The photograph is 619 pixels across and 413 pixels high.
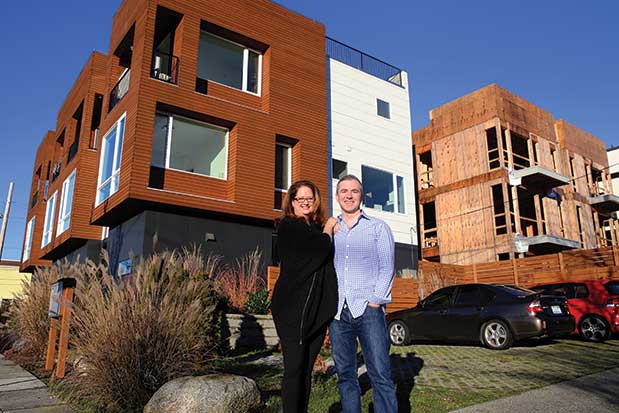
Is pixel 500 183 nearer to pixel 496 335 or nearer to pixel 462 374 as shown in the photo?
pixel 496 335

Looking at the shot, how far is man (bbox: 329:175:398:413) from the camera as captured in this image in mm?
3125

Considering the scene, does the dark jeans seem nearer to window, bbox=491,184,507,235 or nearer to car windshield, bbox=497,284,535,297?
car windshield, bbox=497,284,535,297

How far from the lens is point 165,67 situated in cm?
1453

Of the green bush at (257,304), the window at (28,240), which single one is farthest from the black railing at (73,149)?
the green bush at (257,304)

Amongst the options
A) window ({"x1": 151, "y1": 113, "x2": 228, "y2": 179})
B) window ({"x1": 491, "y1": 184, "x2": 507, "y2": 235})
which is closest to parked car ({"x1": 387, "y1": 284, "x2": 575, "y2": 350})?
window ({"x1": 151, "y1": 113, "x2": 228, "y2": 179})

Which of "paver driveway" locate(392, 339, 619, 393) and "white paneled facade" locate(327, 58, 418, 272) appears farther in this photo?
"white paneled facade" locate(327, 58, 418, 272)

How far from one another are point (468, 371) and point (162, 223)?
8.81m

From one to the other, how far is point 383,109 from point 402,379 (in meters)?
15.7

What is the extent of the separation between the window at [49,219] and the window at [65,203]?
1.31 meters

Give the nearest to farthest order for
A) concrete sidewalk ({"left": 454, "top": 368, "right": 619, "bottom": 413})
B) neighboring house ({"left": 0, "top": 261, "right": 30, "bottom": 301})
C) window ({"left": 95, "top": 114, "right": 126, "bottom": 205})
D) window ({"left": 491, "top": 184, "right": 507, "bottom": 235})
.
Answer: concrete sidewalk ({"left": 454, "top": 368, "right": 619, "bottom": 413})
window ({"left": 95, "top": 114, "right": 126, "bottom": 205})
window ({"left": 491, "top": 184, "right": 507, "bottom": 235})
neighboring house ({"left": 0, "top": 261, "right": 30, "bottom": 301})

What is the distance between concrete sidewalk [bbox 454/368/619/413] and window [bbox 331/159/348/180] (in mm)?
12737

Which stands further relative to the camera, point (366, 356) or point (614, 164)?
point (614, 164)

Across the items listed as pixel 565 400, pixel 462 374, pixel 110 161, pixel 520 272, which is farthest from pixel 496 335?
pixel 110 161

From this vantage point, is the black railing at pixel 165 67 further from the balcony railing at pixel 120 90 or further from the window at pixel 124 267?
the window at pixel 124 267
